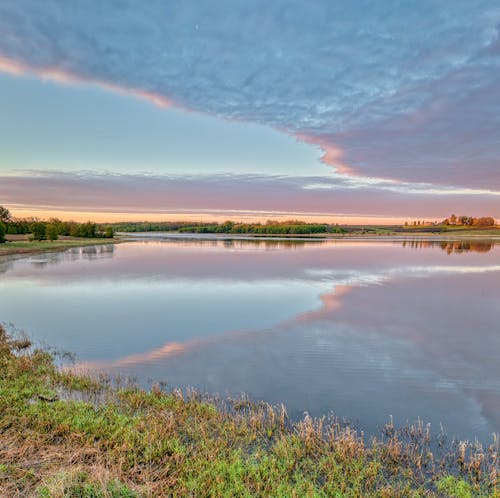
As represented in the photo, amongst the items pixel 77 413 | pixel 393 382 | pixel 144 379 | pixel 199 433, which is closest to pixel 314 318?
pixel 393 382

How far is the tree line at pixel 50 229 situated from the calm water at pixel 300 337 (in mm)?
48910

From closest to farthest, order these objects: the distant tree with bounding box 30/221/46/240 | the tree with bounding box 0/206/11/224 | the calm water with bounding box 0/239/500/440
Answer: the calm water with bounding box 0/239/500/440 < the distant tree with bounding box 30/221/46/240 < the tree with bounding box 0/206/11/224

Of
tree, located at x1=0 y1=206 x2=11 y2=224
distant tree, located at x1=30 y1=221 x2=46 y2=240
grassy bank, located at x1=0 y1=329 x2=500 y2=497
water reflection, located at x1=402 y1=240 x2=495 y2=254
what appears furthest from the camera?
tree, located at x1=0 y1=206 x2=11 y2=224

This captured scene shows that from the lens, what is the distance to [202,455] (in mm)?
5211

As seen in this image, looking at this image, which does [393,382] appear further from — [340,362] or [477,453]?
[477,453]

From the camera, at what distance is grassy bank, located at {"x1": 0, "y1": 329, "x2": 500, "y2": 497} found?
4.46m

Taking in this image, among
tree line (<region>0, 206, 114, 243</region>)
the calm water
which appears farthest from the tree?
the calm water

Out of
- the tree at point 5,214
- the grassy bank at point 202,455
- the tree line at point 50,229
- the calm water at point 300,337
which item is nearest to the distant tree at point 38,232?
the tree line at point 50,229

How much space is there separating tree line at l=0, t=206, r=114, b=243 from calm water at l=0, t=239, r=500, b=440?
4891 centimetres

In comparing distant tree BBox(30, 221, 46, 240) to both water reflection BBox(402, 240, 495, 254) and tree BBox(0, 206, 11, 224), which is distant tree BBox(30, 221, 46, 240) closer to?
tree BBox(0, 206, 11, 224)

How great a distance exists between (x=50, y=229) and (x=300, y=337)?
242 feet

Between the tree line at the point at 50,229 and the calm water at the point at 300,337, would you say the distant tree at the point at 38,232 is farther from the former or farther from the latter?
the calm water at the point at 300,337

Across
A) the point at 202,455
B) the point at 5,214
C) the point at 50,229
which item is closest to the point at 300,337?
the point at 202,455

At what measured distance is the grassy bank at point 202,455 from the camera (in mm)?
4461
